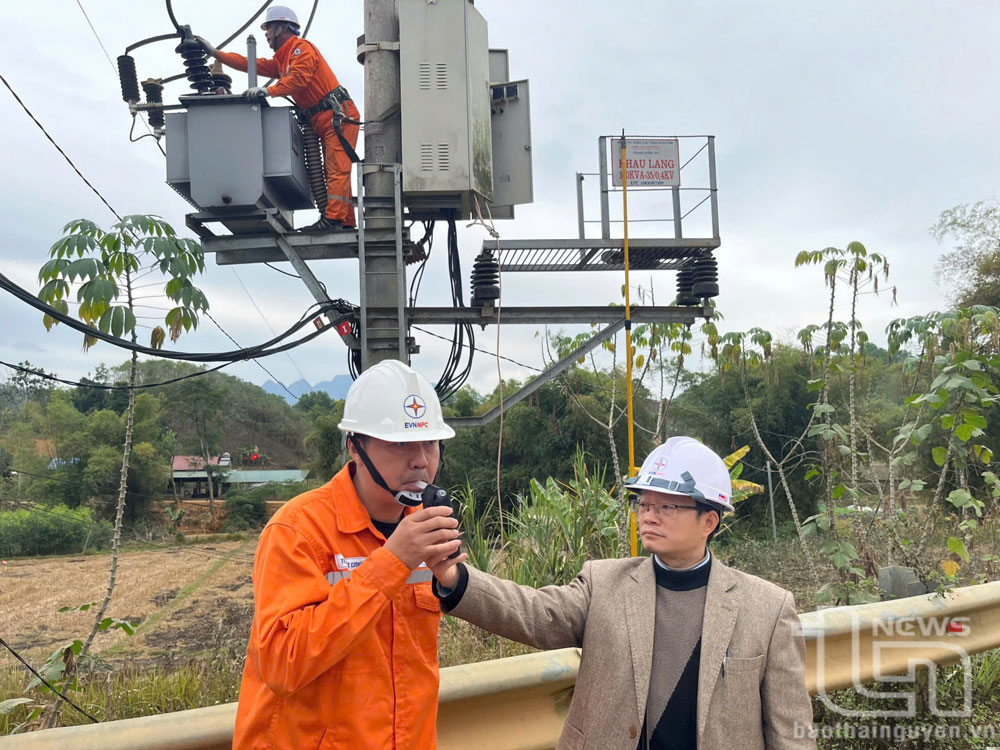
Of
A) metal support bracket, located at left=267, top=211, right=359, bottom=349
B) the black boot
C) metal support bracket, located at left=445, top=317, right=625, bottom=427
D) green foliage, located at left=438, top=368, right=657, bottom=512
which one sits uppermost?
the black boot

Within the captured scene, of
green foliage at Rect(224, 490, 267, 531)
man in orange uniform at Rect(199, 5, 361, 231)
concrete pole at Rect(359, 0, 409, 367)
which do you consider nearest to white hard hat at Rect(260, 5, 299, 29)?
man in orange uniform at Rect(199, 5, 361, 231)

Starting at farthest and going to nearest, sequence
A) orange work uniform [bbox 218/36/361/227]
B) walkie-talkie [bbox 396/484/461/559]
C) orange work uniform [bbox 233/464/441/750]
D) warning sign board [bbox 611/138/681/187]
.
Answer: warning sign board [bbox 611/138/681/187], orange work uniform [bbox 218/36/361/227], walkie-talkie [bbox 396/484/461/559], orange work uniform [bbox 233/464/441/750]

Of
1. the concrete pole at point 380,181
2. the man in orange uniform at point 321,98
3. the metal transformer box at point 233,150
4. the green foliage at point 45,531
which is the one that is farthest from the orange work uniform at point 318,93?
the green foliage at point 45,531

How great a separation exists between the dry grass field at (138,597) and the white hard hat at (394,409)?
737 centimetres

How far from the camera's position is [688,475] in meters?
2.15

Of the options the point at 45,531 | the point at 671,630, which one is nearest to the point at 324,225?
the point at 671,630

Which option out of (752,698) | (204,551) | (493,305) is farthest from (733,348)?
(204,551)

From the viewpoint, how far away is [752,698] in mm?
2004

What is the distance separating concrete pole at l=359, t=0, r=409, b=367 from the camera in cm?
518

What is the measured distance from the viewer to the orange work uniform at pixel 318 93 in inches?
212

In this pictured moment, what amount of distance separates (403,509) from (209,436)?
55.3m

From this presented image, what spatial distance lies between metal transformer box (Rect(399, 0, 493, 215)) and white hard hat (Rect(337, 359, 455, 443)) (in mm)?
3494

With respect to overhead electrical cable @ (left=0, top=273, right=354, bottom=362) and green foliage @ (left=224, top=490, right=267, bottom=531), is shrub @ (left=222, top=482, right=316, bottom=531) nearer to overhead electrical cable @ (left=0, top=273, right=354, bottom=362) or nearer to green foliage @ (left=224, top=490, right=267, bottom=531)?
green foliage @ (left=224, top=490, right=267, bottom=531)

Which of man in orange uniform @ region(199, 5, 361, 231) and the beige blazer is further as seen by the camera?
man in orange uniform @ region(199, 5, 361, 231)
